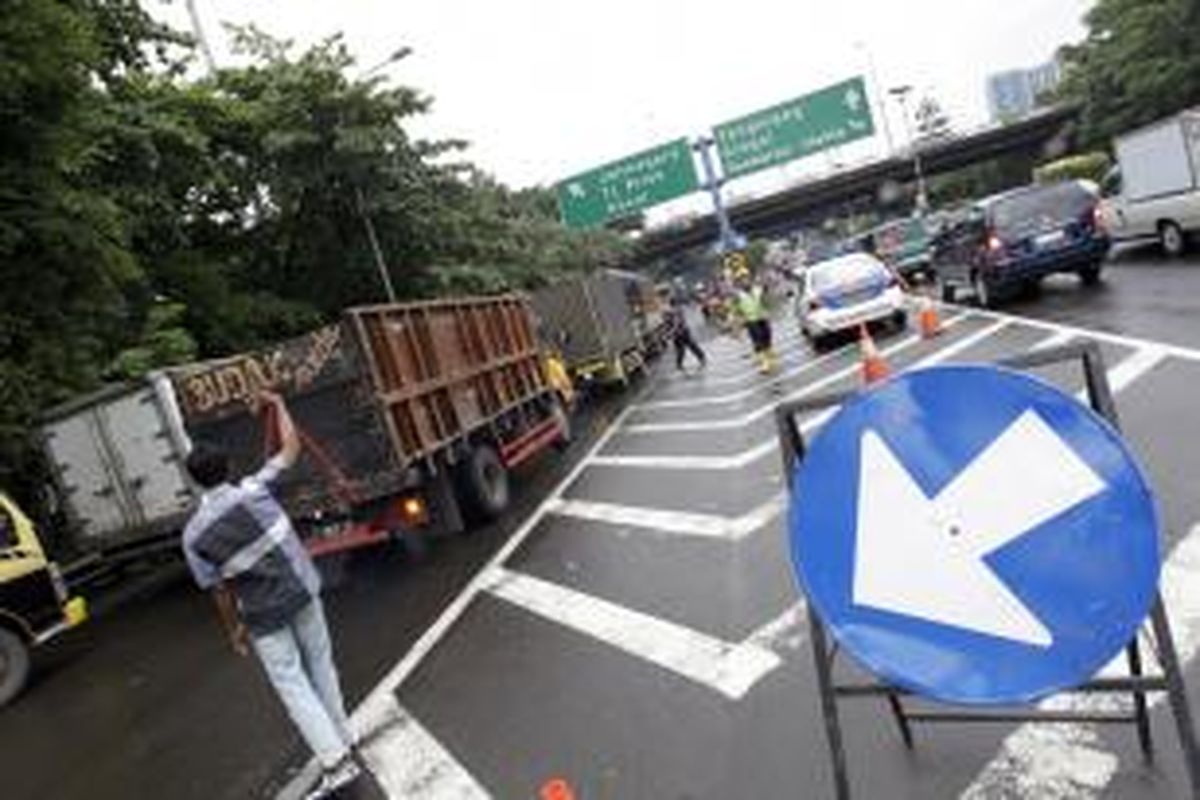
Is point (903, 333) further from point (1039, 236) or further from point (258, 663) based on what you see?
point (258, 663)

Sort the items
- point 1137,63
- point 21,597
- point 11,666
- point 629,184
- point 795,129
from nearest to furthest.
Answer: point 11,666, point 21,597, point 795,129, point 629,184, point 1137,63

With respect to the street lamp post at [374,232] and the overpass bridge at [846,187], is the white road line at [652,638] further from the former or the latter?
the overpass bridge at [846,187]

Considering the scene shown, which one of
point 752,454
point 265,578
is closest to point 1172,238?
point 752,454

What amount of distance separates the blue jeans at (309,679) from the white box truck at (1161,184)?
63.7ft

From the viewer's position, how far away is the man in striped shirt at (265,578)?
7.03m

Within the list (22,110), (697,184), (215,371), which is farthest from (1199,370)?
(697,184)

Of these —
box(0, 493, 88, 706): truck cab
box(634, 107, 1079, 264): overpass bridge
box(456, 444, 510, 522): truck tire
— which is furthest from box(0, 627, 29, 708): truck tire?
box(634, 107, 1079, 264): overpass bridge

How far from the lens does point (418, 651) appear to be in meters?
9.82

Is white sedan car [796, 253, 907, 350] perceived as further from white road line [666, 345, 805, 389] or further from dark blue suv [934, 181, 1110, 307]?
dark blue suv [934, 181, 1110, 307]

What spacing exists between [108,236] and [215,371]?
25.8 feet

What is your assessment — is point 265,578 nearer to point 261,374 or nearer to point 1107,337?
point 261,374

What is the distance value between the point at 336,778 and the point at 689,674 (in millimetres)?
1831

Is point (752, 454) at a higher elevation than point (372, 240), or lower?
lower

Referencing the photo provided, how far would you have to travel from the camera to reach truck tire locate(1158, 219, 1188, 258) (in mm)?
24844
